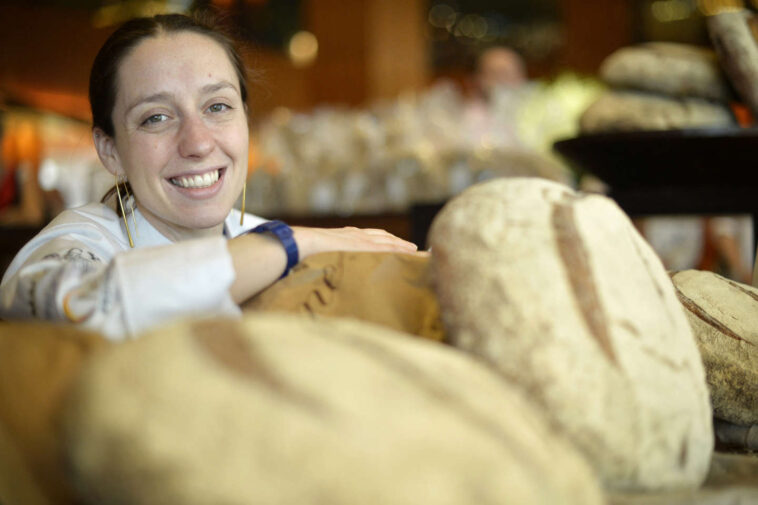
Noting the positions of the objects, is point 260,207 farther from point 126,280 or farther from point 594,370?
point 594,370

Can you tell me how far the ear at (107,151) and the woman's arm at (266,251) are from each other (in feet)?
1.89

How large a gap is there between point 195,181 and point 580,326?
0.81 meters

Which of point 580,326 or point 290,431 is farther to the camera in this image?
point 580,326

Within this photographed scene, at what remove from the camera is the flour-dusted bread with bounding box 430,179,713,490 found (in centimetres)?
72

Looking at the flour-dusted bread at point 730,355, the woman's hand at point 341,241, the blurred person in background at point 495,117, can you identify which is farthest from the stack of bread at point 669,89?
the blurred person in background at point 495,117

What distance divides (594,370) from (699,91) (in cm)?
144

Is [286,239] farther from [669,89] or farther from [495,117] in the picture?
[495,117]

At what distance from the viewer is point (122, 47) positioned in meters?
1.33

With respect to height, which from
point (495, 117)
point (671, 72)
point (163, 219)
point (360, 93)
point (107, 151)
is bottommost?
point (360, 93)

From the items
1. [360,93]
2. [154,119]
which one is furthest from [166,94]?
[360,93]

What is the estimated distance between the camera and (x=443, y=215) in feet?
2.75

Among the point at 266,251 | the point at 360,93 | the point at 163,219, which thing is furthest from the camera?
the point at 360,93

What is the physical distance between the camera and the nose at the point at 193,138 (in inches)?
50.4

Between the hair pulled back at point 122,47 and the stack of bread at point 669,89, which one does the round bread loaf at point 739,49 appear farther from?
the hair pulled back at point 122,47
